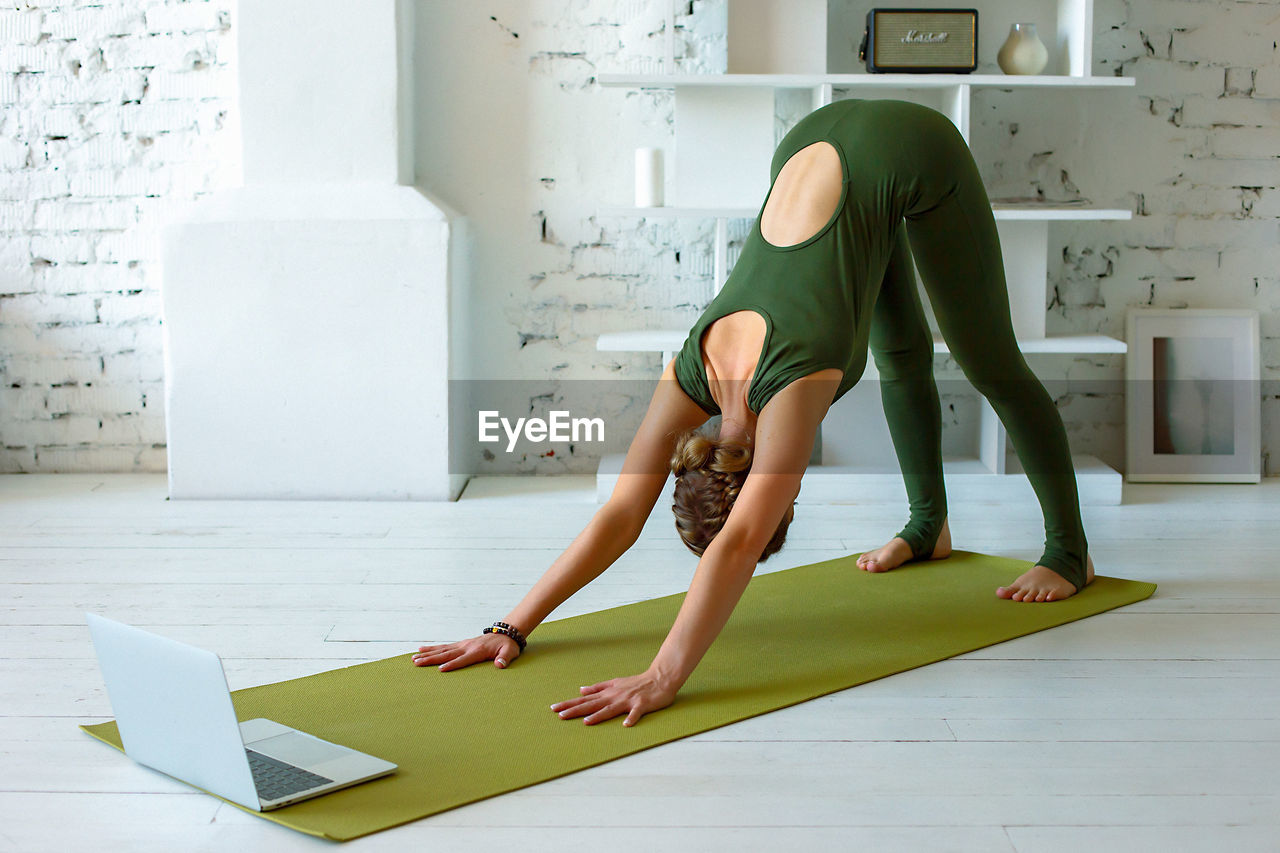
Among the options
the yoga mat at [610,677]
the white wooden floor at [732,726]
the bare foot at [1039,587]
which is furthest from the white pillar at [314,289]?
the bare foot at [1039,587]

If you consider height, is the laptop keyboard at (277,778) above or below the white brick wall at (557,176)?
below

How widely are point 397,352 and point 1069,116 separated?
2.38m

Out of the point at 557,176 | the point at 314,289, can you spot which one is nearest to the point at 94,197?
the point at 314,289

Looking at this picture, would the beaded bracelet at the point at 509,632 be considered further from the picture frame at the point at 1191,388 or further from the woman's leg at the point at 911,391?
the picture frame at the point at 1191,388

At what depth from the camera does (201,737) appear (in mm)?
1686

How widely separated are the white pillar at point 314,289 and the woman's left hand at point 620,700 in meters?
1.90

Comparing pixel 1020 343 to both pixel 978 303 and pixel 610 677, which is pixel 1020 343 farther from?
pixel 610 677

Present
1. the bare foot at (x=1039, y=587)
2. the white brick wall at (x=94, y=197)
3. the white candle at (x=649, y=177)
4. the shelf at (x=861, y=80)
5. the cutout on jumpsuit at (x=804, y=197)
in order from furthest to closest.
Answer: the white brick wall at (x=94, y=197)
the white candle at (x=649, y=177)
the shelf at (x=861, y=80)
the bare foot at (x=1039, y=587)
the cutout on jumpsuit at (x=804, y=197)

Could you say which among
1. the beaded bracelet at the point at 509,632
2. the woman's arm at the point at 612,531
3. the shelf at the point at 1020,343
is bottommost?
the beaded bracelet at the point at 509,632

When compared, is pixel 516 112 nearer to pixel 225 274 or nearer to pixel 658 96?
pixel 658 96

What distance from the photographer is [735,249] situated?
406cm

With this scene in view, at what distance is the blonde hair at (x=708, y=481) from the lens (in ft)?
6.76

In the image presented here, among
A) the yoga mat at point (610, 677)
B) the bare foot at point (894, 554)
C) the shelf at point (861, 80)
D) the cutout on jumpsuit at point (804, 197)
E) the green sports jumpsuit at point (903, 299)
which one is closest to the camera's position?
the yoga mat at point (610, 677)

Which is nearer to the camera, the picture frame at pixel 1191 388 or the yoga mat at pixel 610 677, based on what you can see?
the yoga mat at pixel 610 677
